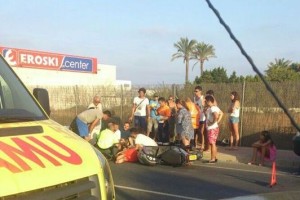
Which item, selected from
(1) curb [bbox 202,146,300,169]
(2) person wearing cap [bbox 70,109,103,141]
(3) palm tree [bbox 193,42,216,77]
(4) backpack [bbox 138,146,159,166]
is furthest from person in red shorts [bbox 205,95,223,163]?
(3) palm tree [bbox 193,42,216,77]

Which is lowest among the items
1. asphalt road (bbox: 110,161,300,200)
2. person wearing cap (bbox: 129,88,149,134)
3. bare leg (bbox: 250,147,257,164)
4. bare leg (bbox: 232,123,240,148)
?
asphalt road (bbox: 110,161,300,200)

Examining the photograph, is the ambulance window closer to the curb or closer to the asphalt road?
the asphalt road

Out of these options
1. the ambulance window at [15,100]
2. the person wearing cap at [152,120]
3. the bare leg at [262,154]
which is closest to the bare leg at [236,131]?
the bare leg at [262,154]

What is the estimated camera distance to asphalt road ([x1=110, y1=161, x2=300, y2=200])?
766cm

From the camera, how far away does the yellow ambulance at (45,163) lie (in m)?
2.85

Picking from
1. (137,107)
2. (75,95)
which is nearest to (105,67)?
(75,95)

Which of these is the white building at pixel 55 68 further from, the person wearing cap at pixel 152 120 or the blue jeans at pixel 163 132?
the blue jeans at pixel 163 132

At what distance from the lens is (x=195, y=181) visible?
8.84 m

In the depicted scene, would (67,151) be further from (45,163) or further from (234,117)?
(234,117)

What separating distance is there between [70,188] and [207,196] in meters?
4.78

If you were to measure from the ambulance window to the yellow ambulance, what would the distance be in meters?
0.01

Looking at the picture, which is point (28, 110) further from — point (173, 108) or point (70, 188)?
point (173, 108)

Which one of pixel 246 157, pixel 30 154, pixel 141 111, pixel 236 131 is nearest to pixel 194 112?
pixel 236 131

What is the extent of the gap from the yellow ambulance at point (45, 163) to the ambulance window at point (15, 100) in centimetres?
1
